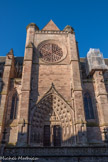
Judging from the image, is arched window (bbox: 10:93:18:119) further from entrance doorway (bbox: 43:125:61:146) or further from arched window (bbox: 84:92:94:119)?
arched window (bbox: 84:92:94:119)

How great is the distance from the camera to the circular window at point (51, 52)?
18.4m

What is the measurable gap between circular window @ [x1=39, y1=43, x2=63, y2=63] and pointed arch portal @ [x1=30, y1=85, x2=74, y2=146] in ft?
14.8

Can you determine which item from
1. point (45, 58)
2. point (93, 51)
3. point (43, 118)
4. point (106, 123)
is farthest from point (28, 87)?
point (93, 51)

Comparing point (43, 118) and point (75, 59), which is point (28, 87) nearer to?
point (43, 118)

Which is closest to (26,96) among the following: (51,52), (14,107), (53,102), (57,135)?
(14,107)

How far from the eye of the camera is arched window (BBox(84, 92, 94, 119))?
1527cm

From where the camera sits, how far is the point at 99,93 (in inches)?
609

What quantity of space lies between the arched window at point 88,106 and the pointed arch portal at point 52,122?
217 centimetres

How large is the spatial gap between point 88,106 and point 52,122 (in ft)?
14.5

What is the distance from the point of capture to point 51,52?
19.1 meters

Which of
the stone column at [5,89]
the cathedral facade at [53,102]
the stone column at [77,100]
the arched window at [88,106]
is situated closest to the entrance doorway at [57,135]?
the cathedral facade at [53,102]

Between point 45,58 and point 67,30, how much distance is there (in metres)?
6.09

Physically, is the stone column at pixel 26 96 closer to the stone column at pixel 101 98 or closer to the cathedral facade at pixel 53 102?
the cathedral facade at pixel 53 102

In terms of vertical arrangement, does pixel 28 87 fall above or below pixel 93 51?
below
